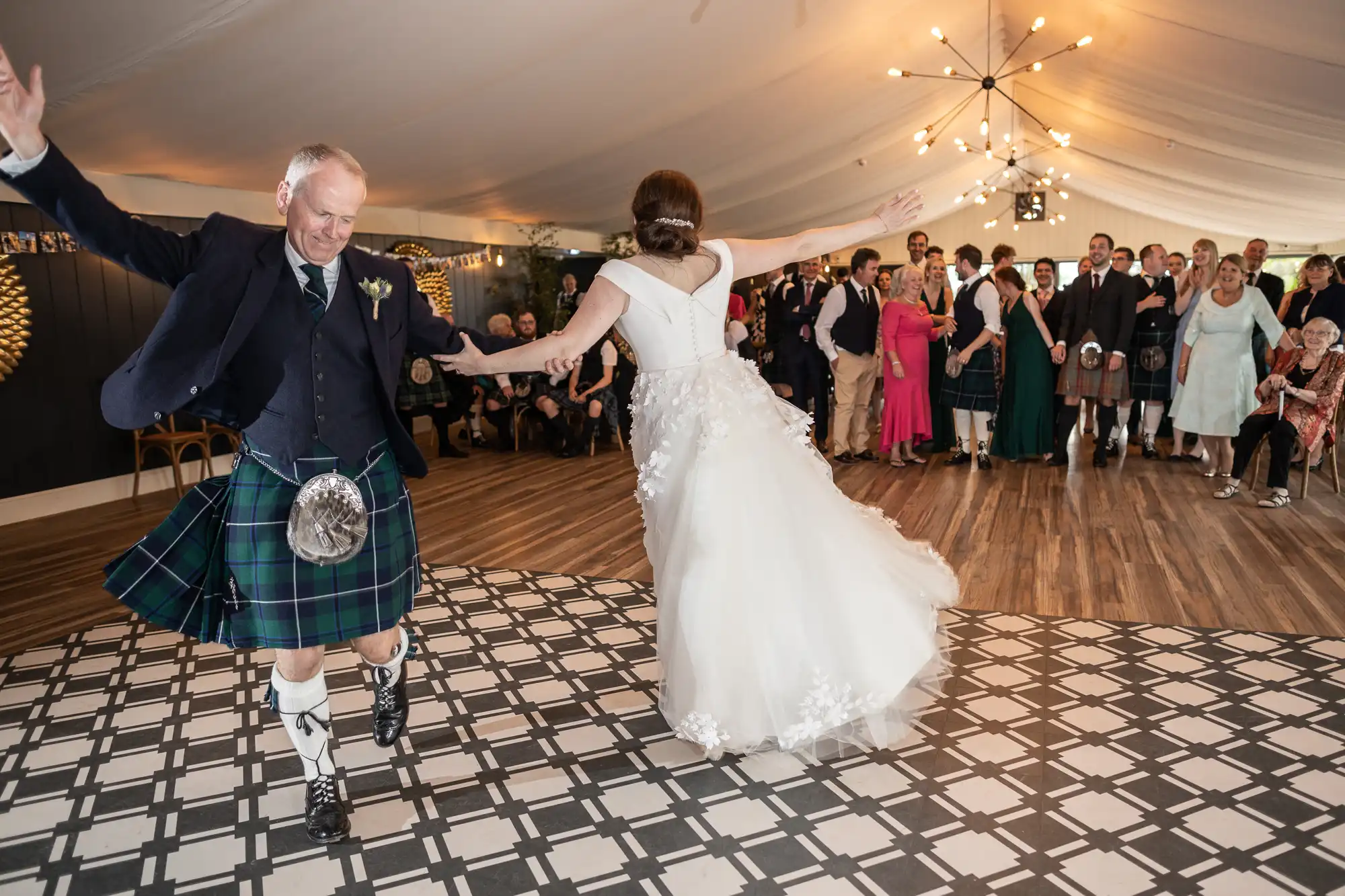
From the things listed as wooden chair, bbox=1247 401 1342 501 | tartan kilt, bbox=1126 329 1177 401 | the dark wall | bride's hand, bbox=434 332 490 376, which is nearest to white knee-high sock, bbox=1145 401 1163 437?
tartan kilt, bbox=1126 329 1177 401

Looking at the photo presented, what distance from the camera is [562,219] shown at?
11.9 meters

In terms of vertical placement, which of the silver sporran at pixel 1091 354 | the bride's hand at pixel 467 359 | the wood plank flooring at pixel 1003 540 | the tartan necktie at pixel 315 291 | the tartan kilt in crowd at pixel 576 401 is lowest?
the wood plank flooring at pixel 1003 540

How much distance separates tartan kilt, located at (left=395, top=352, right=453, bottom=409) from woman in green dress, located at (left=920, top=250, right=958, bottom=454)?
13.7 feet

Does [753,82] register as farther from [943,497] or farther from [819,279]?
[943,497]

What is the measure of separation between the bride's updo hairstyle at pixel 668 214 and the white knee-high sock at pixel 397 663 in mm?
1337

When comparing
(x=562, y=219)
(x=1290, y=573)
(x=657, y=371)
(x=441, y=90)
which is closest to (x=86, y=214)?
(x=657, y=371)

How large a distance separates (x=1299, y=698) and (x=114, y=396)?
3.49 m

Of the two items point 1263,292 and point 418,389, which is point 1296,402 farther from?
point 418,389

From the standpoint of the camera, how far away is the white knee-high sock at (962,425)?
7301mm

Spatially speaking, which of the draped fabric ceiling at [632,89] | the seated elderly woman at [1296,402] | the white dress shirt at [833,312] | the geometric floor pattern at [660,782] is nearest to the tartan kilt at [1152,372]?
the seated elderly woman at [1296,402]

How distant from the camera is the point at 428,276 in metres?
10.2

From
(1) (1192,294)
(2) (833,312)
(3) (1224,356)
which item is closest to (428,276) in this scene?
(2) (833,312)

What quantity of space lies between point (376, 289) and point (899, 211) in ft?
5.66

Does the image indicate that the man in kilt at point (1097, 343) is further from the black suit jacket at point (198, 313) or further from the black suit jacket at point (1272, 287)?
the black suit jacket at point (198, 313)
